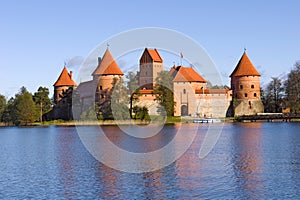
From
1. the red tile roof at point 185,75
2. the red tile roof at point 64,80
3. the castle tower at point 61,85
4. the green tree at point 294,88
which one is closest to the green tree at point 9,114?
the castle tower at point 61,85

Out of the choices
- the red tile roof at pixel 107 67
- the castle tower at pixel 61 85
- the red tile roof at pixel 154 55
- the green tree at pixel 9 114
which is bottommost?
the green tree at pixel 9 114

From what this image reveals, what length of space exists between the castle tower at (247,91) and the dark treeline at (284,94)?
94.8 inches

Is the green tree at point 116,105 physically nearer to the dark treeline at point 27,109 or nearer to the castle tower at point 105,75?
the castle tower at point 105,75

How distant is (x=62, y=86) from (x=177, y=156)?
4614 centimetres

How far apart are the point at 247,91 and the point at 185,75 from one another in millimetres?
7434

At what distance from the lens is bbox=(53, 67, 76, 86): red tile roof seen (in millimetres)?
62812

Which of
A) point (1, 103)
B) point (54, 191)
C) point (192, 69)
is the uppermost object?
point (192, 69)

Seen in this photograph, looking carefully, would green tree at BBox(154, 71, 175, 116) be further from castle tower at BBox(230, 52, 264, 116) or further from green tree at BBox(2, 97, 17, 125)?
green tree at BBox(2, 97, 17, 125)

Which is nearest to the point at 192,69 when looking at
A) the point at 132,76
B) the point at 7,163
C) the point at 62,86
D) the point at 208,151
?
the point at 132,76

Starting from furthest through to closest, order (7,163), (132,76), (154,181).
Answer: (132,76), (7,163), (154,181)

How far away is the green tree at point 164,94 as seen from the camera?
49.9 m

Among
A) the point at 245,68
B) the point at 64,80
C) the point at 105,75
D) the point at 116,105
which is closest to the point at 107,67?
the point at 105,75

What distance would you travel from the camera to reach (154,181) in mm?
12812

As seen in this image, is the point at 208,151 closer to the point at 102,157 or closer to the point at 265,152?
the point at 265,152
